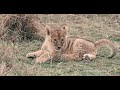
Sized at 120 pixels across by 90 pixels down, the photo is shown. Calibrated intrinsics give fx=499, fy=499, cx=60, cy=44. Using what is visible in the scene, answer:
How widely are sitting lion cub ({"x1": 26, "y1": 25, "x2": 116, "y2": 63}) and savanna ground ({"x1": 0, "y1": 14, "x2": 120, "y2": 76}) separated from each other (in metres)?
0.11

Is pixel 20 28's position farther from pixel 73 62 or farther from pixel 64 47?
pixel 73 62

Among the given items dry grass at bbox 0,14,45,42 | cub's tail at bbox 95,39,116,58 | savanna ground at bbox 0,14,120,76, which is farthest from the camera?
dry grass at bbox 0,14,45,42

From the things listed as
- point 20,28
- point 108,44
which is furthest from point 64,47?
point 20,28

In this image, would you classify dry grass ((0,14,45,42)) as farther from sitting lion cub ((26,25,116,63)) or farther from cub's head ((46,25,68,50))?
cub's head ((46,25,68,50))

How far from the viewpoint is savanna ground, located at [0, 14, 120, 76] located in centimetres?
776

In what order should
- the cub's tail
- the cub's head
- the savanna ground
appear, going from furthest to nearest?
the cub's tail
the cub's head
the savanna ground

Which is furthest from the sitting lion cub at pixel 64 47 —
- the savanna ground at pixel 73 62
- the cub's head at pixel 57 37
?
the savanna ground at pixel 73 62

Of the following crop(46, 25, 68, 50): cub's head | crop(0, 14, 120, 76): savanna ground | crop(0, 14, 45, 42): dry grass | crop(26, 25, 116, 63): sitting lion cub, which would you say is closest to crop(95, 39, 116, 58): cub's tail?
crop(26, 25, 116, 63): sitting lion cub

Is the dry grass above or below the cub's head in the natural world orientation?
above

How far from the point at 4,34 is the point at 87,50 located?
1632 millimetres

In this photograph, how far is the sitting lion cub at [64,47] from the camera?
26.5 feet

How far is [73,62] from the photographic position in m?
8.11

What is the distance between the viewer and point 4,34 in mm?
9008
